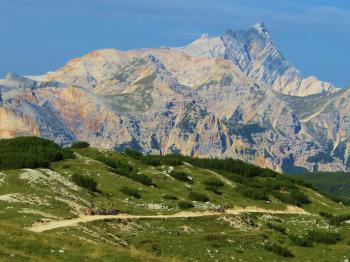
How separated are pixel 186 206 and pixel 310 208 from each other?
102ft

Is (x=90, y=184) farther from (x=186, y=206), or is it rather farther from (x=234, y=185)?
(x=234, y=185)

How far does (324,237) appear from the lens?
75.6 m

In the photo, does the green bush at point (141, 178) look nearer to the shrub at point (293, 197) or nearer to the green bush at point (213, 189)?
the green bush at point (213, 189)

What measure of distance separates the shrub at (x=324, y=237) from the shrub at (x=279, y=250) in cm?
926

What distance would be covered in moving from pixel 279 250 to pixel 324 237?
1118cm

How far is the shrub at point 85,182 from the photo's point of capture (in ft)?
267

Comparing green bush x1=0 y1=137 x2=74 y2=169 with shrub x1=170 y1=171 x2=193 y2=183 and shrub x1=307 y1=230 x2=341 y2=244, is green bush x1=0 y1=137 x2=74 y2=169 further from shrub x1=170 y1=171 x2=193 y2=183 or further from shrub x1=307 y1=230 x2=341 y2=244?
shrub x1=307 y1=230 x2=341 y2=244

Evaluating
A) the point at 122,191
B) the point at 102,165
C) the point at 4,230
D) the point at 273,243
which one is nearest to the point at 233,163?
the point at 102,165

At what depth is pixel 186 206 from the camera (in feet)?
271

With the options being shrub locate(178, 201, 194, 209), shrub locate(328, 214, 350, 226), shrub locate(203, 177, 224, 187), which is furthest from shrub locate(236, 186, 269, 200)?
shrub locate(178, 201, 194, 209)

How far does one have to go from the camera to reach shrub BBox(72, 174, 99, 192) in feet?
267

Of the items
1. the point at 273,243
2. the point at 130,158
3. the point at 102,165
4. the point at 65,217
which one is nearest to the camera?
the point at 65,217

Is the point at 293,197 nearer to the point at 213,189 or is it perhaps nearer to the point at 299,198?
the point at 299,198

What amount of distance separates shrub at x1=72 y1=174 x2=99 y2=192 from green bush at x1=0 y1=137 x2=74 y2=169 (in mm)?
5934
